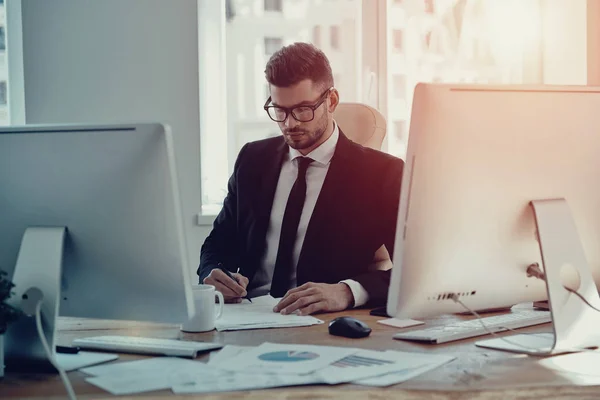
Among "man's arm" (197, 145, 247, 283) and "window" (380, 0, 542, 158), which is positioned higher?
"window" (380, 0, 542, 158)

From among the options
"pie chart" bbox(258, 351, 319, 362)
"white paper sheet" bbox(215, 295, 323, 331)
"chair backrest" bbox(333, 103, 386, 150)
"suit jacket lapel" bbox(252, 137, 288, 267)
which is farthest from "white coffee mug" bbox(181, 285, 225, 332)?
"chair backrest" bbox(333, 103, 386, 150)

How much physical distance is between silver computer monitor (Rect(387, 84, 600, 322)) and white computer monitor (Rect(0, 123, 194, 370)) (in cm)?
37

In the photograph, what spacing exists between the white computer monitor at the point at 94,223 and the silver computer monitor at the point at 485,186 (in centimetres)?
37

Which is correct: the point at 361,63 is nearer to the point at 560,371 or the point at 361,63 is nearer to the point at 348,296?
the point at 348,296

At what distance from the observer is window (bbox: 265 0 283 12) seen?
11.7ft

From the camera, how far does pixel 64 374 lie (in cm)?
114

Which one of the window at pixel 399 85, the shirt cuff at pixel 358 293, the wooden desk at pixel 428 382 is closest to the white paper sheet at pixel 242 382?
the wooden desk at pixel 428 382

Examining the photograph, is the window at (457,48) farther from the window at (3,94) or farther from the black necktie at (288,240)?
the window at (3,94)

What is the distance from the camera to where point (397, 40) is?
12.1 feet

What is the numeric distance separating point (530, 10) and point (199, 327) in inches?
118

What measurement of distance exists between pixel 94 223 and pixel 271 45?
2439mm

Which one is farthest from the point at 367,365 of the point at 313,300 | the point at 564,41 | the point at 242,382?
the point at 564,41

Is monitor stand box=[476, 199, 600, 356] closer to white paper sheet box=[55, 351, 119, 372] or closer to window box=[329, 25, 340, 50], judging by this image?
white paper sheet box=[55, 351, 119, 372]

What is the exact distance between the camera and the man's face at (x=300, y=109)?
7.16 feet
